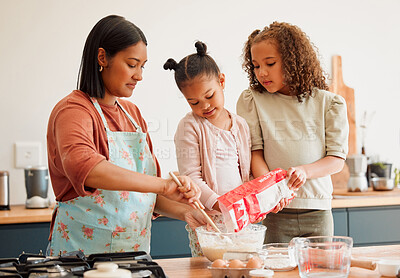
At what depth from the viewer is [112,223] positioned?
147cm

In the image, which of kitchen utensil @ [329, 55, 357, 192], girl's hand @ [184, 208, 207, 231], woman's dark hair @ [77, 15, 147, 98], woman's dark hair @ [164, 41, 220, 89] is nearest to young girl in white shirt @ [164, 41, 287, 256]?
woman's dark hair @ [164, 41, 220, 89]

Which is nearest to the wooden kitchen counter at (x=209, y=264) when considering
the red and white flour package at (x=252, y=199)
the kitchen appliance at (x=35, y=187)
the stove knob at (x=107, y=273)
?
the red and white flour package at (x=252, y=199)

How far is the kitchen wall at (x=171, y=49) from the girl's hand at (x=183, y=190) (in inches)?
55.2

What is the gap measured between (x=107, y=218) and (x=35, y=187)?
44.5 inches

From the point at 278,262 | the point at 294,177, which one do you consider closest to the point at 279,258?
the point at 278,262

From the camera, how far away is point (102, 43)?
4.84 feet

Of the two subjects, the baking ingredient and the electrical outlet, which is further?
the electrical outlet

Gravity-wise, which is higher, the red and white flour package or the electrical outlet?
the electrical outlet

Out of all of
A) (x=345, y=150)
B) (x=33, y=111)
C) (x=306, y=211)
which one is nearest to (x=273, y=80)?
(x=345, y=150)

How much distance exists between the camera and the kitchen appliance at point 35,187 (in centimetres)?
246

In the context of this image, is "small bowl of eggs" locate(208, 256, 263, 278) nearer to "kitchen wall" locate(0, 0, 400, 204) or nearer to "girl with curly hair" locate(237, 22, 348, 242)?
"girl with curly hair" locate(237, 22, 348, 242)

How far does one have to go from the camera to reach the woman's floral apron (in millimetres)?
1454

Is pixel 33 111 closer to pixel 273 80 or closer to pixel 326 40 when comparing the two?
pixel 273 80

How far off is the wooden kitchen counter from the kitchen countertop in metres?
1.12
